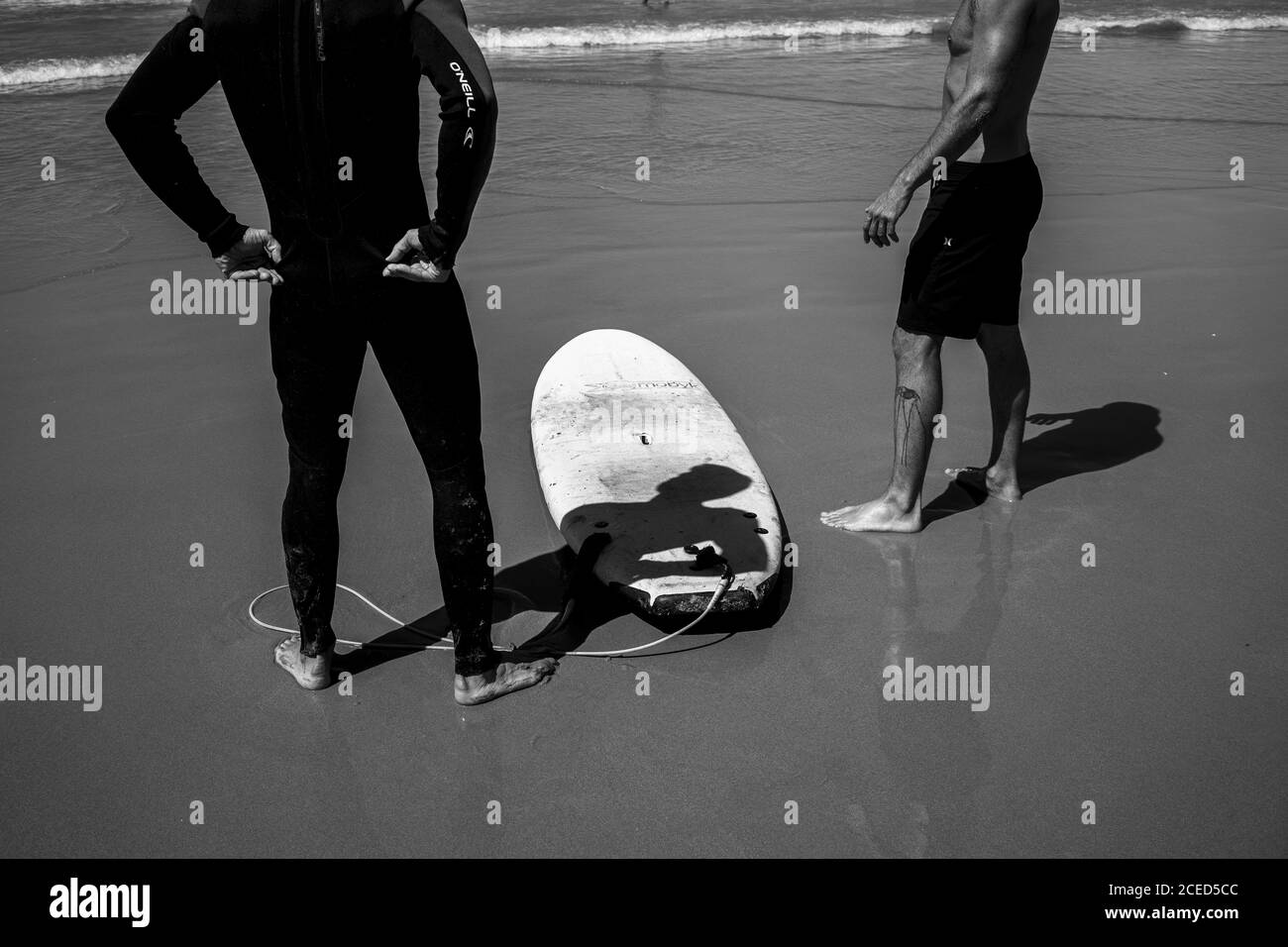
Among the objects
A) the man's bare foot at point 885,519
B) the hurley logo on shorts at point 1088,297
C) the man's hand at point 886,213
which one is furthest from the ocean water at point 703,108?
the man's hand at point 886,213

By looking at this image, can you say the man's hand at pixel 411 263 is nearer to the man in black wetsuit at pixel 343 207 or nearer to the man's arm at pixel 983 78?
the man in black wetsuit at pixel 343 207

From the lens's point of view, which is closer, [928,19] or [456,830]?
[456,830]

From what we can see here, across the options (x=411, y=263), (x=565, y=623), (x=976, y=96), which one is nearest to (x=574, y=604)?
(x=565, y=623)

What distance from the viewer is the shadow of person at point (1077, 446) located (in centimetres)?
405

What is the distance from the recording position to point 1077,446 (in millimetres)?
4371

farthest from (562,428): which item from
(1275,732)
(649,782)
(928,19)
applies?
(928,19)

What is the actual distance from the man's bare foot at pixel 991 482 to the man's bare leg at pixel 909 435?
311 millimetres

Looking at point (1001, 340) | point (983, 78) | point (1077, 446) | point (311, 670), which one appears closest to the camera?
point (311, 670)

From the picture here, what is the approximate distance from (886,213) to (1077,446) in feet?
5.12

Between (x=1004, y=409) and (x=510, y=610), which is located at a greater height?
(x=1004, y=409)

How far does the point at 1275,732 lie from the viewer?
285 centimetres

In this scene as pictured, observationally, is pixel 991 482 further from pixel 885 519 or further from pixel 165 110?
pixel 165 110
